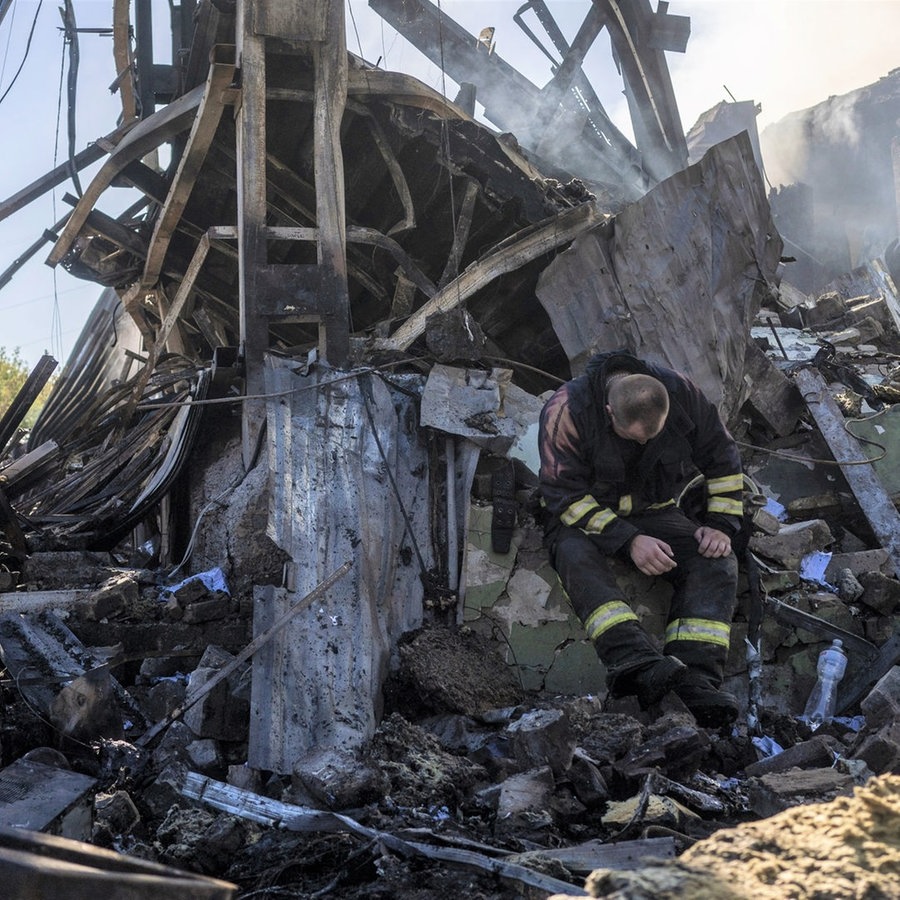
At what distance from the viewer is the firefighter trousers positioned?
14.9 ft

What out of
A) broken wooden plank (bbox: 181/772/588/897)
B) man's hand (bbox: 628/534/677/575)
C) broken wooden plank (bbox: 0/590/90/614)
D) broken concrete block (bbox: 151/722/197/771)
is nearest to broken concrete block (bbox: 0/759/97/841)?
broken wooden plank (bbox: 181/772/588/897)

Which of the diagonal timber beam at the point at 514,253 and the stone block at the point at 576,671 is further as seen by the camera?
the diagonal timber beam at the point at 514,253

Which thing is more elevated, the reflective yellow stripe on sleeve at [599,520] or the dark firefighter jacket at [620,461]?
the dark firefighter jacket at [620,461]

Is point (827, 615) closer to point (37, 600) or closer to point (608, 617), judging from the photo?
point (608, 617)

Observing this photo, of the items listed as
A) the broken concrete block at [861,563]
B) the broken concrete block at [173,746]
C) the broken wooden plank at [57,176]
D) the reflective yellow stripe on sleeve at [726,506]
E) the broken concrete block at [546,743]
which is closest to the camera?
the broken concrete block at [546,743]

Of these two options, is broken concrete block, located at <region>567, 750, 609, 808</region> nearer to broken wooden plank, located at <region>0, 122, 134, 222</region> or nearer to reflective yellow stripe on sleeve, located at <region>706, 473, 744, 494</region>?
reflective yellow stripe on sleeve, located at <region>706, 473, 744, 494</region>

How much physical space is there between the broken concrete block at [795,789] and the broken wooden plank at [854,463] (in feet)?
9.32

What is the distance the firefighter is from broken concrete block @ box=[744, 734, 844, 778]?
0.43 metres

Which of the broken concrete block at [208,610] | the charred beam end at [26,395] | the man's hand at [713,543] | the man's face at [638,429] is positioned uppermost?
the charred beam end at [26,395]

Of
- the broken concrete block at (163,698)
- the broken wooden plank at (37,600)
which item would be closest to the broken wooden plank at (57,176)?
the broken wooden plank at (37,600)

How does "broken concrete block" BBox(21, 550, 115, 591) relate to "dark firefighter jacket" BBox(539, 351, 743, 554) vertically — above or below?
below

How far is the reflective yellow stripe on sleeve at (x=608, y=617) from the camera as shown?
4586mm

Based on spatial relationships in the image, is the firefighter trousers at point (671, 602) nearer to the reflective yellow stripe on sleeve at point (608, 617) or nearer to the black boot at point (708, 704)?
the reflective yellow stripe on sleeve at point (608, 617)

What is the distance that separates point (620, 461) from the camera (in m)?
4.90
